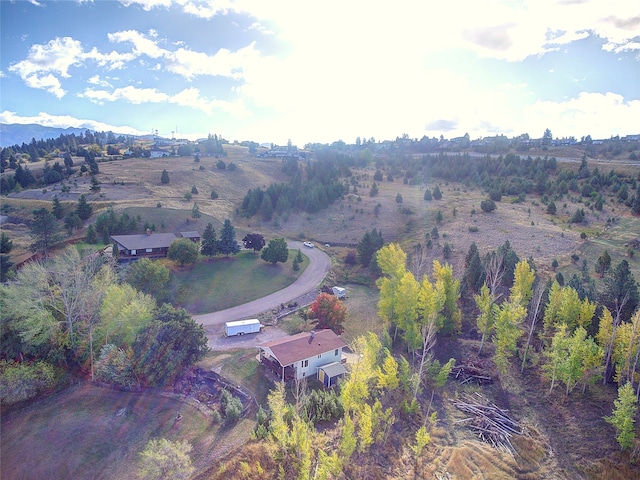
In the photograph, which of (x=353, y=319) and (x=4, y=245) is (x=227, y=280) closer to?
(x=353, y=319)

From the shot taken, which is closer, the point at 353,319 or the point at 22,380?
the point at 22,380

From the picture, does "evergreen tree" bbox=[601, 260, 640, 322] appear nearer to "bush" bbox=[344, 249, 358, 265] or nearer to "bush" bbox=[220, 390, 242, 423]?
"bush" bbox=[220, 390, 242, 423]

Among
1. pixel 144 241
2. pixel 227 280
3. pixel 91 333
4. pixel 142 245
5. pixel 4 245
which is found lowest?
pixel 227 280

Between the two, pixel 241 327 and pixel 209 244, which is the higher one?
pixel 209 244

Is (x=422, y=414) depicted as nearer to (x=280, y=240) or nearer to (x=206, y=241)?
(x=280, y=240)

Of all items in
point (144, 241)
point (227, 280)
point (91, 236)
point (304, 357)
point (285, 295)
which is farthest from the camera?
point (144, 241)

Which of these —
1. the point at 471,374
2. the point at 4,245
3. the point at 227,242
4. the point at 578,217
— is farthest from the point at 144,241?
the point at 578,217
